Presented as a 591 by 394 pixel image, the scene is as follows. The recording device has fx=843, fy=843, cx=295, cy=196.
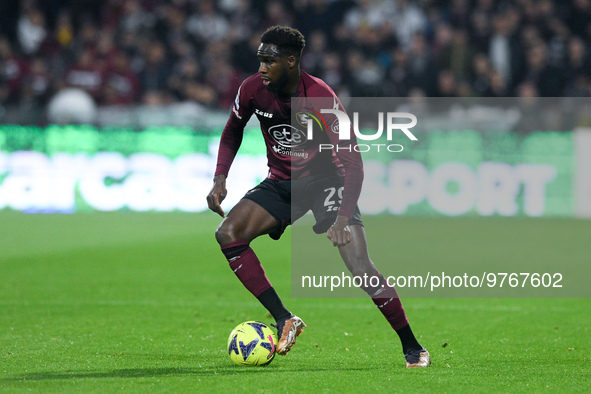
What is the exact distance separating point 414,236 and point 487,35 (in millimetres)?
5598

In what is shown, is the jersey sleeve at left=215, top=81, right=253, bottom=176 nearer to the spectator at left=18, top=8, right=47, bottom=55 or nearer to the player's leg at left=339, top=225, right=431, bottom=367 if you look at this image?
the player's leg at left=339, top=225, right=431, bottom=367

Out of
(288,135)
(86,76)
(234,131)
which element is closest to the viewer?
(288,135)

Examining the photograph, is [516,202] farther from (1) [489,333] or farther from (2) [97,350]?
(2) [97,350]

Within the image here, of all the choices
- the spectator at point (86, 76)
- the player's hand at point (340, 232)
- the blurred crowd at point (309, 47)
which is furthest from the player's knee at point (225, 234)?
the spectator at point (86, 76)

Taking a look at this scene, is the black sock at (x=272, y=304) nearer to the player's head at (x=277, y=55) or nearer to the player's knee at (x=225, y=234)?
the player's knee at (x=225, y=234)

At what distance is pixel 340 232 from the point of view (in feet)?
17.4

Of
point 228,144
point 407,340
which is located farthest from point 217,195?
point 407,340

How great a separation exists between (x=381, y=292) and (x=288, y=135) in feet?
4.04

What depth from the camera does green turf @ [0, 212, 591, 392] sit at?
4898 mm

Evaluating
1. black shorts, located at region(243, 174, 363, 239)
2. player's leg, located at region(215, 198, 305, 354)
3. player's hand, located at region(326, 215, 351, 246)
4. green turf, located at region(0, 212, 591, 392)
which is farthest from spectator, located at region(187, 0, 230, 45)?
player's hand, located at region(326, 215, 351, 246)

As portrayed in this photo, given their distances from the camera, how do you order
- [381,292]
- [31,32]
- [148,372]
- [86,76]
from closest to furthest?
[148,372], [381,292], [86,76], [31,32]

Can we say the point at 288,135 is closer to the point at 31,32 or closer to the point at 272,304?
the point at 272,304

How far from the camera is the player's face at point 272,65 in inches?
213

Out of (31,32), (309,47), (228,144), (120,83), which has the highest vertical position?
(31,32)
